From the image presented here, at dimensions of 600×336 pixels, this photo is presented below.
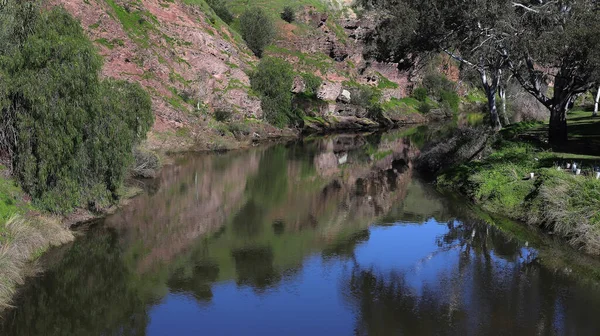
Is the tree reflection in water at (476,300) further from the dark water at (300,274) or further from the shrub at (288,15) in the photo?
the shrub at (288,15)

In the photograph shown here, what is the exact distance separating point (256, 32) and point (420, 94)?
41.1m

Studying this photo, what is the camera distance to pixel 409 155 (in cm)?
5884

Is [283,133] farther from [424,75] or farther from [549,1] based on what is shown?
[424,75]

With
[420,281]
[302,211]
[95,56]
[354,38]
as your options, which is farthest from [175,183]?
[354,38]

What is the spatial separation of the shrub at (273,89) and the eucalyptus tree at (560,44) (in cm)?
3913

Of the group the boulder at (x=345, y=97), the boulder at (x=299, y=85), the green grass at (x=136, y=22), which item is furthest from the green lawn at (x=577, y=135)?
the green grass at (x=136, y=22)

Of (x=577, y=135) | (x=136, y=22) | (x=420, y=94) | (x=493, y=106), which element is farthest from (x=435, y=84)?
(x=577, y=135)

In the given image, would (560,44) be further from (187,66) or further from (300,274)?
(187,66)

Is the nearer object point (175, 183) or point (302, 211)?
point (302, 211)

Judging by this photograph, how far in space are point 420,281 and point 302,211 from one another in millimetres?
13027

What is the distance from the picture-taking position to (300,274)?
2258 cm

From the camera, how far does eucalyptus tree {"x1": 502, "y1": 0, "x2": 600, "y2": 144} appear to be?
1262 inches

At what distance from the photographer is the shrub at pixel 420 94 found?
390 feet

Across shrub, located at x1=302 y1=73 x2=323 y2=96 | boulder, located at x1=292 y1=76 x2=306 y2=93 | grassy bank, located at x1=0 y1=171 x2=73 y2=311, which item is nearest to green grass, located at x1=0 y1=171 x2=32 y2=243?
grassy bank, located at x1=0 y1=171 x2=73 y2=311
